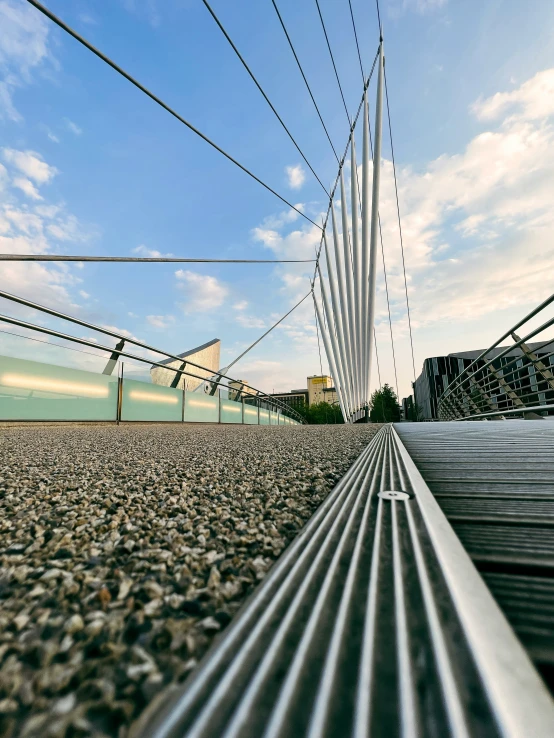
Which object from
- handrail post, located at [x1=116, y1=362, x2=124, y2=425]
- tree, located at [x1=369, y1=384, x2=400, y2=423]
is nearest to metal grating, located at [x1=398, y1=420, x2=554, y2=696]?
handrail post, located at [x1=116, y1=362, x2=124, y2=425]

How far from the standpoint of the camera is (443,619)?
1.60ft

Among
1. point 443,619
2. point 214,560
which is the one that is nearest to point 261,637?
point 443,619

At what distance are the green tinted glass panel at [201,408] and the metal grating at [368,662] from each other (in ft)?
30.7

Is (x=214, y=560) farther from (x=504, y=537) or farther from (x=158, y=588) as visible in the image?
(x=504, y=537)

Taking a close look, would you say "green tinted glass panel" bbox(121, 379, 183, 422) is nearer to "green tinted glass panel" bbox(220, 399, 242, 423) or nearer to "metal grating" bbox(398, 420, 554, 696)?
"green tinted glass panel" bbox(220, 399, 242, 423)

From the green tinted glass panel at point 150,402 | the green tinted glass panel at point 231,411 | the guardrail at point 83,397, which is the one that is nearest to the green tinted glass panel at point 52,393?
the guardrail at point 83,397

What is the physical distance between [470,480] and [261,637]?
1226mm

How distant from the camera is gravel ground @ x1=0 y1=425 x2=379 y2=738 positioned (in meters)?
0.48

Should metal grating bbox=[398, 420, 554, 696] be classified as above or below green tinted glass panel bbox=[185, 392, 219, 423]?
below

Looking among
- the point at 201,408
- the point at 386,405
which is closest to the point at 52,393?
the point at 201,408

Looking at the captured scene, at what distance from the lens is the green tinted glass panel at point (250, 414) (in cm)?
1347

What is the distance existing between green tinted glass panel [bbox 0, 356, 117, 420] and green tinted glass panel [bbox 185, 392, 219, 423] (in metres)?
2.57

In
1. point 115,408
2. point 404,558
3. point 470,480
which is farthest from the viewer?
point 115,408

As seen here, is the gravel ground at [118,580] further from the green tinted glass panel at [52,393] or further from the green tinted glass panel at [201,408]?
the green tinted glass panel at [201,408]
